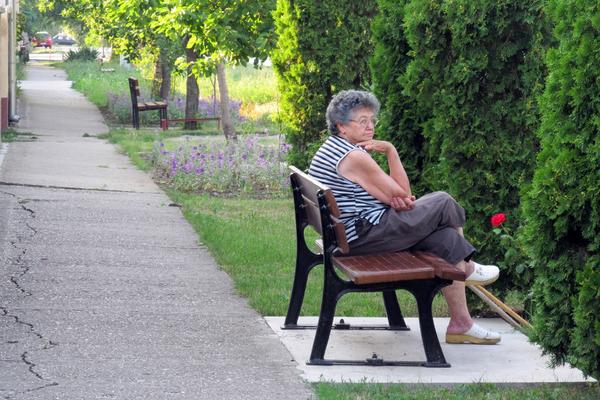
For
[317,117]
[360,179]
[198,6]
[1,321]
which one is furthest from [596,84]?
[198,6]

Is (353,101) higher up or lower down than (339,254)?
higher up

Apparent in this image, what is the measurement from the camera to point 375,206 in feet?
22.1

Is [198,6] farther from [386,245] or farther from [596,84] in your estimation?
[596,84]

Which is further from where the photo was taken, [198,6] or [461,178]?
[198,6]

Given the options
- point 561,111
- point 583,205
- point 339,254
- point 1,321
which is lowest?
point 1,321

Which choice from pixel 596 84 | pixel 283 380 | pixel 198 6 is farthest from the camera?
pixel 198 6

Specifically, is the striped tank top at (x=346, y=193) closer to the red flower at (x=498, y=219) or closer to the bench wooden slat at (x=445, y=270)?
the bench wooden slat at (x=445, y=270)

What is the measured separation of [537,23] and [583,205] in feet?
7.14

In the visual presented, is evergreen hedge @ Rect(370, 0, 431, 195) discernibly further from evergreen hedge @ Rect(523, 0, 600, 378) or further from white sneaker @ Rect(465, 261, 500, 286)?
evergreen hedge @ Rect(523, 0, 600, 378)

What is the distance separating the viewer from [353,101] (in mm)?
6758

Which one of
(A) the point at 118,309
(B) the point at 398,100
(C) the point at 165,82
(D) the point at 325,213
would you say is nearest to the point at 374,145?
(D) the point at 325,213

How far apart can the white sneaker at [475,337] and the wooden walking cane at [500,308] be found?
30cm

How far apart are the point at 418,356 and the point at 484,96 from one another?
1775 millimetres

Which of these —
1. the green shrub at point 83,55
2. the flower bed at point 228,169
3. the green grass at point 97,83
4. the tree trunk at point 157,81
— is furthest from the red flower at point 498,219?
the green shrub at point 83,55
